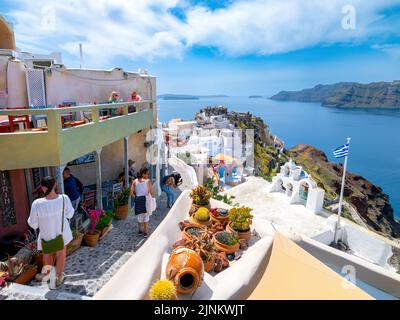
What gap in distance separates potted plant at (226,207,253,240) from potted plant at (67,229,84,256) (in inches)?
140

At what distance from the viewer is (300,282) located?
4188 millimetres

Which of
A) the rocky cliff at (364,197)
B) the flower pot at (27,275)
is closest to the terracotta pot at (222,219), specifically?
the flower pot at (27,275)

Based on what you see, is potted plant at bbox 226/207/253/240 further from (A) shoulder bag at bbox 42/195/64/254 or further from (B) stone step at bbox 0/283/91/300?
(A) shoulder bag at bbox 42/195/64/254

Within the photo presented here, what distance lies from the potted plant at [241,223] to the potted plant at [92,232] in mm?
3425

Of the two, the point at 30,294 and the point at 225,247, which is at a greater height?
the point at 225,247

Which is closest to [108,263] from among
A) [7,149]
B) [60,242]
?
[60,242]

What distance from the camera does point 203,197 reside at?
7066 millimetres

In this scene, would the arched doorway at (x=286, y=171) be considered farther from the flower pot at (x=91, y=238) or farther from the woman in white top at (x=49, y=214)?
the woman in white top at (x=49, y=214)

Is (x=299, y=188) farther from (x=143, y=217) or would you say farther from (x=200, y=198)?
(x=143, y=217)

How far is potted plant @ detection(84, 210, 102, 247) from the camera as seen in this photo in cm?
677

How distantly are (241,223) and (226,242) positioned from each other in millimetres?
792

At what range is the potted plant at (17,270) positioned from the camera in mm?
4660

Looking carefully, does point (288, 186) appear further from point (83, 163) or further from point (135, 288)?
point (135, 288)

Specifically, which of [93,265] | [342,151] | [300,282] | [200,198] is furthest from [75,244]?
[342,151]
